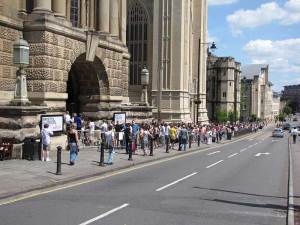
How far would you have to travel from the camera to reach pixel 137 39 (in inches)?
2675

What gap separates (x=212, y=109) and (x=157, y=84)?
65648 mm

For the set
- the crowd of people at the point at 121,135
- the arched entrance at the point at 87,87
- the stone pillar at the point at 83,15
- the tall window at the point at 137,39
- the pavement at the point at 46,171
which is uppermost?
the tall window at the point at 137,39

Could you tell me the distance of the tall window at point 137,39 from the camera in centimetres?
6738

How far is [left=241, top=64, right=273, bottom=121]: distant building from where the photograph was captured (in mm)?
172837

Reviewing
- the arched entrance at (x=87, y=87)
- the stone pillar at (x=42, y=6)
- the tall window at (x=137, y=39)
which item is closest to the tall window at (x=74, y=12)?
the arched entrance at (x=87, y=87)

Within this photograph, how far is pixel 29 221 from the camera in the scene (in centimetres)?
1022

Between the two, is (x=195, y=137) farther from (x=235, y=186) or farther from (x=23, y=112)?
(x=235, y=186)

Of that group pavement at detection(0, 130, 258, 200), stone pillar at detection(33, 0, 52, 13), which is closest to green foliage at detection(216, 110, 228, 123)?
pavement at detection(0, 130, 258, 200)

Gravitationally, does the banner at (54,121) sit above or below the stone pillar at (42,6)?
below

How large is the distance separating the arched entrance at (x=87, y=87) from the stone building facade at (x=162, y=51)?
29.7 metres

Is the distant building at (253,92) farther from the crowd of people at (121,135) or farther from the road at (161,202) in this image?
the road at (161,202)

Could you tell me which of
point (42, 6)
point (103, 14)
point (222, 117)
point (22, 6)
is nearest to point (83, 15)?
point (103, 14)

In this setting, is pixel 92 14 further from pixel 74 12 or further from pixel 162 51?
pixel 162 51

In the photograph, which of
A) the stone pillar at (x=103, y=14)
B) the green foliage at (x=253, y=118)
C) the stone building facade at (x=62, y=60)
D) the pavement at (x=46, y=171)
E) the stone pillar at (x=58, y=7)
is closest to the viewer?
the pavement at (x=46, y=171)
